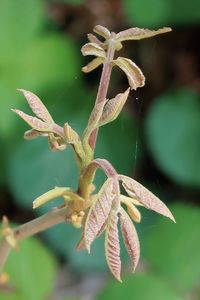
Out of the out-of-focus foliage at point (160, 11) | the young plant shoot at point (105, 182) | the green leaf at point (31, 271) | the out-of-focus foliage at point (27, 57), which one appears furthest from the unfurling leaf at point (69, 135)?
the out-of-focus foliage at point (160, 11)

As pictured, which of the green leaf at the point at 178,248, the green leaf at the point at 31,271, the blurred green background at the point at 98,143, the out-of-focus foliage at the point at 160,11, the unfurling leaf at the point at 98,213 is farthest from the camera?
the out-of-focus foliage at the point at 160,11

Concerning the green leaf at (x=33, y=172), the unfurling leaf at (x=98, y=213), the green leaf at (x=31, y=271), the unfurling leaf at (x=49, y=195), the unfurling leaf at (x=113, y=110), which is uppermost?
the unfurling leaf at (x=113, y=110)

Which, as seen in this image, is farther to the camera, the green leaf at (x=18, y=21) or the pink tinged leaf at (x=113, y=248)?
the green leaf at (x=18, y=21)

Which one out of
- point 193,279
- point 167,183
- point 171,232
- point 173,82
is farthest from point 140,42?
point 193,279

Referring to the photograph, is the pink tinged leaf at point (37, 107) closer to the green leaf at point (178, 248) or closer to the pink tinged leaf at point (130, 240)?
the pink tinged leaf at point (130, 240)

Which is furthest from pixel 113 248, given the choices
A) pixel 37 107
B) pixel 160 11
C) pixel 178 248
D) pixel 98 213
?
pixel 160 11

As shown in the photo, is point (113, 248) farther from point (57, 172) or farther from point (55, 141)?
point (57, 172)

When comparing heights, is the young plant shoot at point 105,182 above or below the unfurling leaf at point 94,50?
below

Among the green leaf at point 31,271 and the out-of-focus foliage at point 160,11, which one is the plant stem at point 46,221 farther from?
the out-of-focus foliage at point 160,11

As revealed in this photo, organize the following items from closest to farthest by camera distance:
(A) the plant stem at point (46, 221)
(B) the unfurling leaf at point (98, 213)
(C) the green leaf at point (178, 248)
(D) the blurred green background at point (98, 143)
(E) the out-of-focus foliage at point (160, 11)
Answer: (B) the unfurling leaf at point (98, 213), (A) the plant stem at point (46, 221), (C) the green leaf at point (178, 248), (D) the blurred green background at point (98, 143), (E) the out-of-focus foliage at point (160, 11)
